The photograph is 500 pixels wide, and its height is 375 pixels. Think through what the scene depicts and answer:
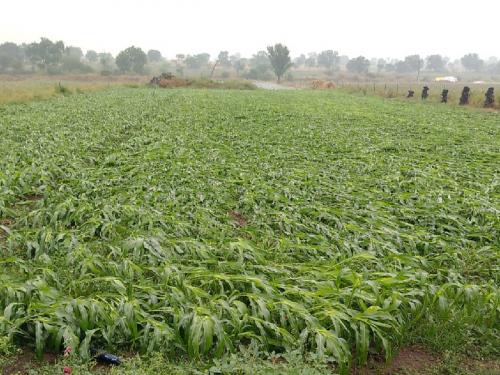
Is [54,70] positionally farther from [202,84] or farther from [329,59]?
[329,59]

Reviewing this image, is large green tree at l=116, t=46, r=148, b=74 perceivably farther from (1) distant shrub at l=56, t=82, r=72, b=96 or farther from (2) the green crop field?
(2) the green crop field

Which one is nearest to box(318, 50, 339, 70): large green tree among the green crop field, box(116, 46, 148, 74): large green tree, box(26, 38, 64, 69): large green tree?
box(116, 46, 148, 74): large green tree

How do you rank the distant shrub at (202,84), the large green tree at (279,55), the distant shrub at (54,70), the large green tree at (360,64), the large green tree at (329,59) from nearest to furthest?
the distant shrub at (202,84), the distant shrub at (54,70), the large green tree at (279,55), the large green tree at (360,64), the large green tree at (329,59)

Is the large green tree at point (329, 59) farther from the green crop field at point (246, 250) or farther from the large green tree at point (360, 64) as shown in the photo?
the green crop field at point (246, 250)

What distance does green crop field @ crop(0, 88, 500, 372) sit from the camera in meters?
3.63

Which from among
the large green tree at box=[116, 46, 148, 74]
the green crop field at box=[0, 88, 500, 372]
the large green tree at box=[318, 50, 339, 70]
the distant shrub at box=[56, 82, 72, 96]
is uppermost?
the large green tree at box=[318, 50, 339, 70]

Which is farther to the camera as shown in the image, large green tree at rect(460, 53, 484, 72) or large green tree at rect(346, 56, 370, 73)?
large green tree at rect(460, 53, 484, 72)

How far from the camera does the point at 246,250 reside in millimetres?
5203

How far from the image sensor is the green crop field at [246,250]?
3.63m

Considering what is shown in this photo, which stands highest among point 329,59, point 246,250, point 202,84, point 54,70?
point 329,59

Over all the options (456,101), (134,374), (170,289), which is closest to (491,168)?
(170,289)

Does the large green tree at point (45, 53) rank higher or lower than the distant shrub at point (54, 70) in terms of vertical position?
higher

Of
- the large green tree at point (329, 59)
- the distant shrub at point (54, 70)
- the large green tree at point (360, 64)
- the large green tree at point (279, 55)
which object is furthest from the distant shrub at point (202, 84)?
the large green tree at point (329, 59)

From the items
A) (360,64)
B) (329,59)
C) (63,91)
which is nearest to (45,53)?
(63,91)
